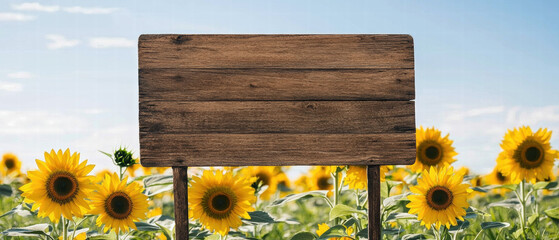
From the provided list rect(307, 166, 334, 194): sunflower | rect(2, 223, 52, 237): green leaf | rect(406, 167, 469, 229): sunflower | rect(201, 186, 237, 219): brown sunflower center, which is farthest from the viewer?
rect(307, 166, 334, 194): sunflower

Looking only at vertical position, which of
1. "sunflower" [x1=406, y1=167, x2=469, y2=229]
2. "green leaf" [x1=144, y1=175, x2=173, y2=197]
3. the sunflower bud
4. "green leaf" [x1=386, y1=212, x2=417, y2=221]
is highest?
the sunflower bud

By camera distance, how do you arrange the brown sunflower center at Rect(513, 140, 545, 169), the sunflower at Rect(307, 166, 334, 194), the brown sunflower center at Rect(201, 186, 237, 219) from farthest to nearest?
the sunflower at Rect(307, 166, 334, 194) < the brown sunflower center at Rect(513, 140, 545, 169) < the brown sunflower center at Rect(201, 186, 237, 219)

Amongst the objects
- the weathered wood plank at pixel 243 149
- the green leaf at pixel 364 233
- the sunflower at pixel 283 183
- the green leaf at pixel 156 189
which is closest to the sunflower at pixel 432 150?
the green leaf at pixel 364 233

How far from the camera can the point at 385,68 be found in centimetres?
337

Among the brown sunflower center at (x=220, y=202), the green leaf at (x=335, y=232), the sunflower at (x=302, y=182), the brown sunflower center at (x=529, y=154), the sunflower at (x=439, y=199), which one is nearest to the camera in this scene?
the green leaf at (x=335, y=232)

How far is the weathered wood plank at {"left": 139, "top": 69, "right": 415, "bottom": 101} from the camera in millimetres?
3299

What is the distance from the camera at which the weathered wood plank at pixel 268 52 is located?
131 inches

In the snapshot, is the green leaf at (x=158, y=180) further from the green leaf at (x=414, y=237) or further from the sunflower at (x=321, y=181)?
the sunflower at (x=321, y=181)

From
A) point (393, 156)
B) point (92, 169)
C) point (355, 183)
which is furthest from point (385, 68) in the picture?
point (92, 169)

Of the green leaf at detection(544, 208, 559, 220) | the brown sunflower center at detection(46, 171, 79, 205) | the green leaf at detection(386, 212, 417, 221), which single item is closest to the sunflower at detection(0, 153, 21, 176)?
the brown sunflower center at detection(46, 171, 79, 205)

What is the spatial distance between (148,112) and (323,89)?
105 cm

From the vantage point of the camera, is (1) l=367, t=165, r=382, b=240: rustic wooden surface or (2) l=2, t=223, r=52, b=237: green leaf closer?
(2) l=2, t=223, r=52, b=237: green leaf

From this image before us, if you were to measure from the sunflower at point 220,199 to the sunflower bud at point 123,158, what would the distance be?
40 centimetres

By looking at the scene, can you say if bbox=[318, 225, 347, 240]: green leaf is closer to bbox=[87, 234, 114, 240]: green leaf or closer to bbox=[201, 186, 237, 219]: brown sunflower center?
bbox=[201, 186, 237, 219]: brown sunflower center
